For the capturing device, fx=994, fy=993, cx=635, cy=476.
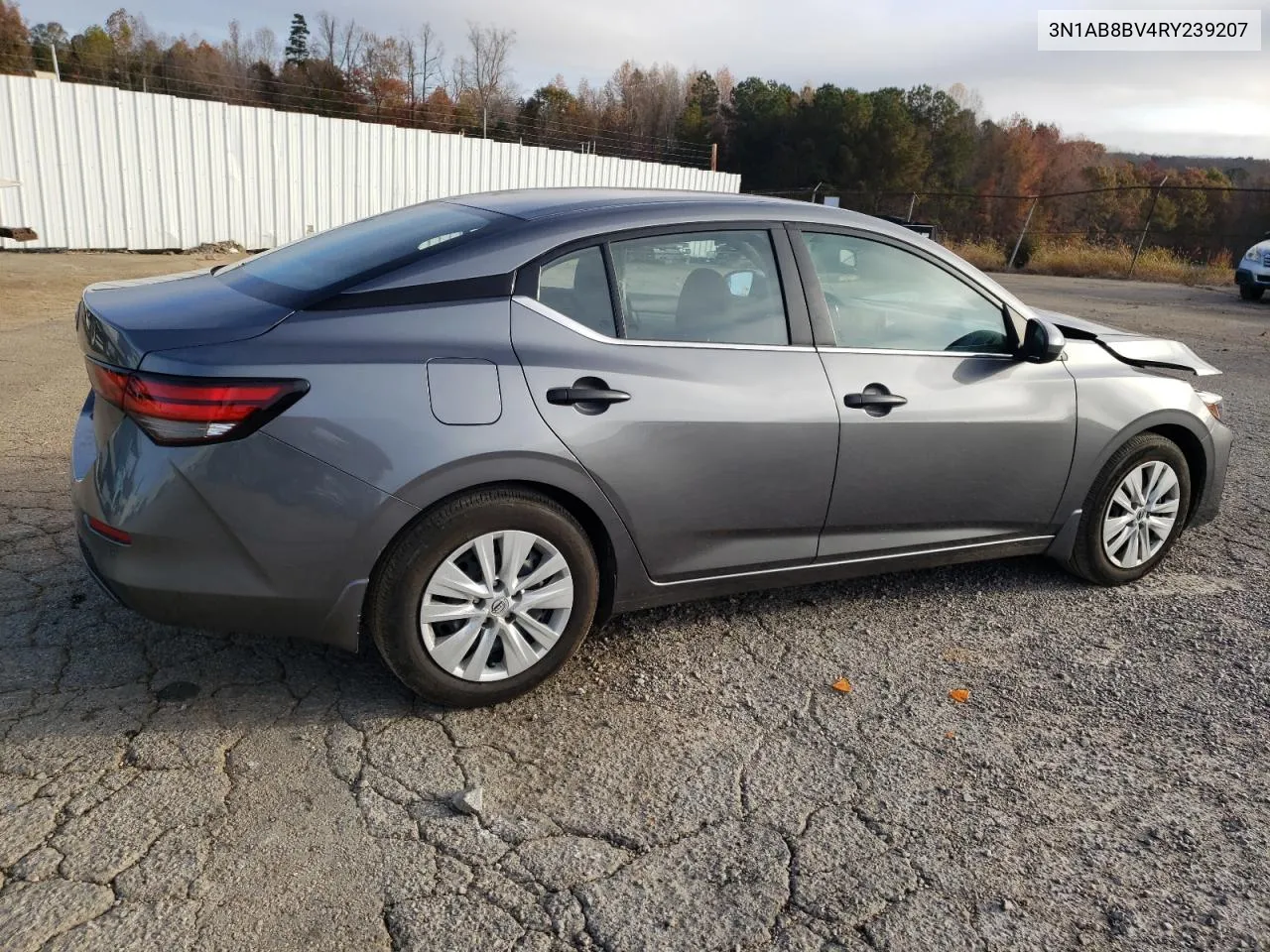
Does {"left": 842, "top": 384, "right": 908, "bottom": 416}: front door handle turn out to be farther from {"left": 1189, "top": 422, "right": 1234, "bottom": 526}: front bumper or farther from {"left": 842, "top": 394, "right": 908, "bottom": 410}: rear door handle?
{"left": 1189, "top": 422, "right": 1234, "bottom": 526}: front bumper

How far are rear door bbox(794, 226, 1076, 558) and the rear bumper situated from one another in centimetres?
170

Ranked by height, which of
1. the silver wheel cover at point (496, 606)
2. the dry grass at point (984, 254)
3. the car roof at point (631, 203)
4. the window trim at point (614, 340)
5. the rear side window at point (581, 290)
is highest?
the car roof at point (631, 203)

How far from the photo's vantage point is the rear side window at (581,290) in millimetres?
3199

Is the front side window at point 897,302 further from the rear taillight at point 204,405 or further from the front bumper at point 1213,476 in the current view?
the rear taillight at point 204,405

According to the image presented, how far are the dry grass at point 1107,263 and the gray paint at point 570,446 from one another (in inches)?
791

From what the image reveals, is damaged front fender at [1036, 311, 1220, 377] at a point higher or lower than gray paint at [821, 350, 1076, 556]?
higher

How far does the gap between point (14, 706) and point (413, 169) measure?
18.6 m

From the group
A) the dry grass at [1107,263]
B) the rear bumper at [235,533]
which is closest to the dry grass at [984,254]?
the dry grass at [1107,263]

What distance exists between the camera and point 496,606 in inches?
123

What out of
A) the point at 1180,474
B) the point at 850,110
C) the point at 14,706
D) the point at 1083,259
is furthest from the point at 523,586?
the point at 850,110

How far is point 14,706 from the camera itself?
3033 mm

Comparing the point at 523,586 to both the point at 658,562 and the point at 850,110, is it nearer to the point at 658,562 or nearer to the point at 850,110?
the point at 658,562

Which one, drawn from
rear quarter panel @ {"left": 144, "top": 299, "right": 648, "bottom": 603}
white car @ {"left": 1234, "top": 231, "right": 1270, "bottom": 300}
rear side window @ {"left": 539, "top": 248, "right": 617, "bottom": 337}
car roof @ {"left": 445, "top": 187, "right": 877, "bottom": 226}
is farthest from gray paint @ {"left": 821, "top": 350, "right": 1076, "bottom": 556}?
white car @ {"left": 1234, "top": 231, "right": 1270, "bottom": 300}

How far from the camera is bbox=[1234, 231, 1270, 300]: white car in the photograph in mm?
17516
